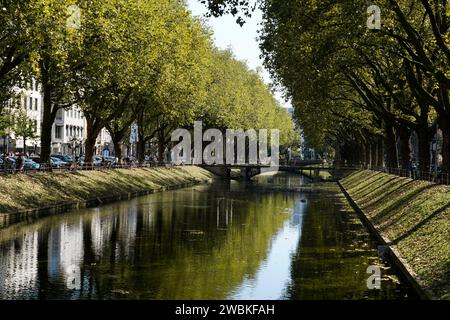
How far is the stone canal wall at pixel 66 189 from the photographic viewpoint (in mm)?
40719

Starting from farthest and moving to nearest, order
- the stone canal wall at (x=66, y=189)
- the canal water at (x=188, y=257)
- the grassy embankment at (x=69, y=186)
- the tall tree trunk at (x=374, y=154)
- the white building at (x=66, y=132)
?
the white building at (x=66, y=132)
the tall tree trunk at (x=374, y=154)
the grassy embankment at (x=69, y=186)
the stone canal wall at (x=66, y=189)
the canal water at (x=188, y=257)

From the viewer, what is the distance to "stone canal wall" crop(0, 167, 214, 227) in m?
40.7

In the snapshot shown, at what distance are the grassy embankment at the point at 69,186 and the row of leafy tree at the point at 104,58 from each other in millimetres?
3010

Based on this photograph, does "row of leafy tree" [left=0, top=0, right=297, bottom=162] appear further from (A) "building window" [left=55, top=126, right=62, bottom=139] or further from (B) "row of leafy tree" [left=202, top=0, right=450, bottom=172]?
(A) "building window" [left=55, top=126, right=62, bottom=139]

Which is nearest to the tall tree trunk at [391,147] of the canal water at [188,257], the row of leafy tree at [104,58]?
the canal water at [188,257]

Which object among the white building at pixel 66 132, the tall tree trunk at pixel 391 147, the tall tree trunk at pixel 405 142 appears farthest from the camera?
the white building at pixel 66 132

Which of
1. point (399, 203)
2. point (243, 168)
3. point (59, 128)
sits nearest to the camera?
point (399, 203)

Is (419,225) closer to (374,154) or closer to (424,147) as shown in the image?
(424,147)

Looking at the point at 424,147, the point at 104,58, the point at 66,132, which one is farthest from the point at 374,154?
the point at 66,132

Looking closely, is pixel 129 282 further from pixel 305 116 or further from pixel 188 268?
pixel 305 116

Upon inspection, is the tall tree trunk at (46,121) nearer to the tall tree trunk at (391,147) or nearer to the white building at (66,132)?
the tall tree trunk at (391,147)

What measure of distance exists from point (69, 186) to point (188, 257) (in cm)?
2616

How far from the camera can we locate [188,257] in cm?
2794

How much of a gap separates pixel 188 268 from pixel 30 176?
83.8 ft
